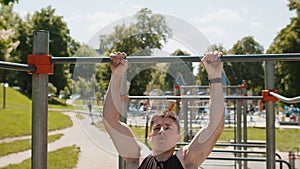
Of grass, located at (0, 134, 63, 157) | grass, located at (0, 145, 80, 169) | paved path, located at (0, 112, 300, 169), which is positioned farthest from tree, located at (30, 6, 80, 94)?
grass, located at (0, 145, 80, 169)

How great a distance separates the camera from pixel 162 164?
1.80 m

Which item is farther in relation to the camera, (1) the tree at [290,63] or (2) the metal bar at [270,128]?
(1) the tree at [290,63]

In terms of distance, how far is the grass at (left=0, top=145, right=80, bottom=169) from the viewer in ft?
27.1

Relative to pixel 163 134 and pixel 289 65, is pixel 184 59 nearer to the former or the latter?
pixel 163 134

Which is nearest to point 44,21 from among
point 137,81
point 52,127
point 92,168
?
point 52,127

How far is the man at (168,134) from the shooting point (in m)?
1.78

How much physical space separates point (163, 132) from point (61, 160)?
786cm

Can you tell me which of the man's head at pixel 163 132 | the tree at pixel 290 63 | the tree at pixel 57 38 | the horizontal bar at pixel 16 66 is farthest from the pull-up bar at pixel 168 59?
the tree at pixel 57 38

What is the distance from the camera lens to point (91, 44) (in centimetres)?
212

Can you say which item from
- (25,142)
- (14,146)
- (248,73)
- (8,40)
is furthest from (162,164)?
(248,73)

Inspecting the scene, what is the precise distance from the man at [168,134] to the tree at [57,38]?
3228 centimetres

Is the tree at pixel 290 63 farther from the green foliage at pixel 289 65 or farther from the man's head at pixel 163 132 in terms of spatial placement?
the man's head at pixel 163 132

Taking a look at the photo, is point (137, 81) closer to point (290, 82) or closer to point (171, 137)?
point (171, 137)

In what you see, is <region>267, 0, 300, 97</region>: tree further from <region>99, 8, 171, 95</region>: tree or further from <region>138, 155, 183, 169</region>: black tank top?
<region>138, 155, 183, 169</region>: black tank top
